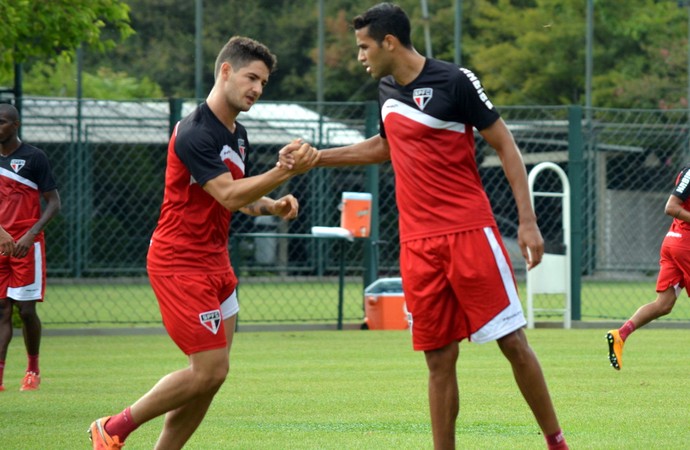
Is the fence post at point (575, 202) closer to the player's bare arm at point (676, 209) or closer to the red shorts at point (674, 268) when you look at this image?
the red shorts at point (674, 268)

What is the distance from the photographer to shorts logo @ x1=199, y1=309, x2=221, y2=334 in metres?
6.46

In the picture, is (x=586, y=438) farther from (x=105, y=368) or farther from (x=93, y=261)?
(x=93, y=261)

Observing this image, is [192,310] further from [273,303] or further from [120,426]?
[273,303]

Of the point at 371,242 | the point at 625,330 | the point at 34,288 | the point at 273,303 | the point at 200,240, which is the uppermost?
the point at 200,240

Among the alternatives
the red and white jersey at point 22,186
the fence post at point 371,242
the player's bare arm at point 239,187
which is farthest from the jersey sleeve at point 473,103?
the fence post at point 371,242

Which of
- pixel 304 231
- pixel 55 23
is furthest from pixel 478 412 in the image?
pixel 304 231

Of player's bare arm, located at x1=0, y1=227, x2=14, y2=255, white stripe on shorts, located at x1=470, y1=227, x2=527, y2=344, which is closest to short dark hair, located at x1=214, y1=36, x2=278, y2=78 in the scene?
white stripe on shorts, located at x1=470, y1=227, x2=527, y2=344

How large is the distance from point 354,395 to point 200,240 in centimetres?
336

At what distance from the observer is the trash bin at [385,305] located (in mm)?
15750

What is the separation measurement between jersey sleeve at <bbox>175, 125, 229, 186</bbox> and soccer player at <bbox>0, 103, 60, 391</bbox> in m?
4.37

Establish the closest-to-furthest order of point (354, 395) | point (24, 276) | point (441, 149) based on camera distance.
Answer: point (441, 149)
point (354, 395)
point (24, 276)

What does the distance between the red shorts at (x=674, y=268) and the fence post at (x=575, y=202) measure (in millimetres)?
4532

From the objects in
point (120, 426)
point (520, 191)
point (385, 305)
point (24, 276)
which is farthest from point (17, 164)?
point (385, 305)

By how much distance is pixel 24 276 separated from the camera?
1079 cm
